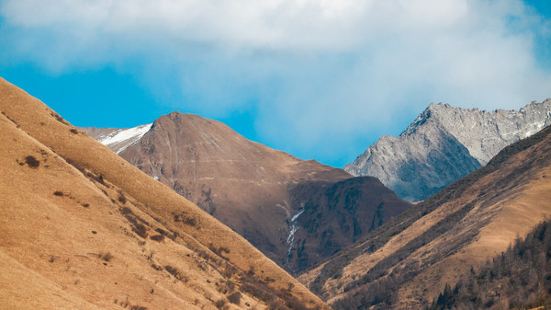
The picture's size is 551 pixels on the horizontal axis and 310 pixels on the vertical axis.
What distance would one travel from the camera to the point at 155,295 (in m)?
78.5

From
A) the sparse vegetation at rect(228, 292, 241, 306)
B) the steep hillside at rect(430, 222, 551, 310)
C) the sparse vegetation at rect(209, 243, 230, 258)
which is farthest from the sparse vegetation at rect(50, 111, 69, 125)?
the steep hillside at rect(430, 222, 551, 310)

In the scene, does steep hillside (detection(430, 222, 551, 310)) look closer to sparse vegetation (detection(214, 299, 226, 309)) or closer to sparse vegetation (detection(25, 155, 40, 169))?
sparse vegetation (detection(214, 299, 226, 309))

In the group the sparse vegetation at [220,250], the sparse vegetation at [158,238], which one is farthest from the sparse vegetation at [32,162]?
the sparse vegetation at [220,250]

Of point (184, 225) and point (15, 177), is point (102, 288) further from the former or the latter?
point (184, 225)

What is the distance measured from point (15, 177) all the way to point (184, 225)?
37.9 meters

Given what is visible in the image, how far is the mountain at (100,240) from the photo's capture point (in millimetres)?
69750

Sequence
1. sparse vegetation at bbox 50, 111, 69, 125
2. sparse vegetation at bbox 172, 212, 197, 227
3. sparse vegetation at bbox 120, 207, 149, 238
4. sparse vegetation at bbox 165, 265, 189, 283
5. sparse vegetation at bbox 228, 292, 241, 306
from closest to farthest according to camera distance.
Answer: sparse vegetation at bbox 165, 265, 189, 283
sparse vegetation at bbox 120, 207, 149, 238
sparse vegetation at bbox 228, 292, 241, 306
sparse vegetation at bbox 172, 212, 197, 227
sparse vegetation at bbox 50, 111, 69, 125

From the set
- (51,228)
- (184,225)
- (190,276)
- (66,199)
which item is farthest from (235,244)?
(51,228)

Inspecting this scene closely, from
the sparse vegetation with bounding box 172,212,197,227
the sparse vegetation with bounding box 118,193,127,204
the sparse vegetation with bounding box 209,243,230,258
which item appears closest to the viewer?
the sparse vegetation with bounding box 118,193,127,204

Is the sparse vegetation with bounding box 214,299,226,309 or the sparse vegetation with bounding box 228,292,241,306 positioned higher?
the sparse vegetation with bounding box 228,292,241,306

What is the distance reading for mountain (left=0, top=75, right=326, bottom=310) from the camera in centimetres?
6975

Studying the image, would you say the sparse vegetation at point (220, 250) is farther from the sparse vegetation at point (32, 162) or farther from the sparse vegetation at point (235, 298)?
the sparse vegetation at point (32, 162)

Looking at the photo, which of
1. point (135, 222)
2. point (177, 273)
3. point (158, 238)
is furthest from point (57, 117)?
point (177, 273)

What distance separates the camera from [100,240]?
82.8 meters
